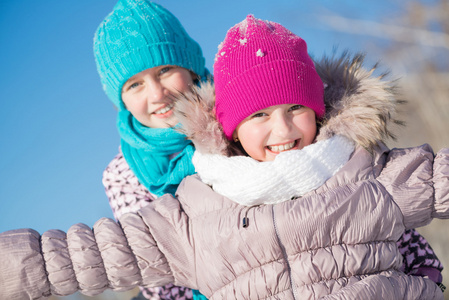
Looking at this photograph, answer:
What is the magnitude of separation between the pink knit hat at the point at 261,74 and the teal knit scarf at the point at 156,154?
42 centimetres

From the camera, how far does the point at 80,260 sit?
203 centimetres

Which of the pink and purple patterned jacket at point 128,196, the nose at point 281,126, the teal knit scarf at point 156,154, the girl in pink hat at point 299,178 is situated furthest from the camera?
the pink and purple patterned jacket at point 128,196

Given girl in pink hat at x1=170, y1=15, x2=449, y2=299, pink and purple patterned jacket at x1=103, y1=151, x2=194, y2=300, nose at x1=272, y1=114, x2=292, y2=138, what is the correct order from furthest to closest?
pink and purple patterned jacket at x1=103, y1=151, x2=194, y2=300 < nose at x1=272, y1=114, x2=292, y2=138 < girl in pink hat at x1=170, y1=15, x2=449, y2=299

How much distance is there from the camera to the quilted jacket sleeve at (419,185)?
2018 mm

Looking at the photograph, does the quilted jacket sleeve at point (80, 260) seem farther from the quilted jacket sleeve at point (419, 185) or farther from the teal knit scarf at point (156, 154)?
the quilted jacket sleeve at point (419, 185)

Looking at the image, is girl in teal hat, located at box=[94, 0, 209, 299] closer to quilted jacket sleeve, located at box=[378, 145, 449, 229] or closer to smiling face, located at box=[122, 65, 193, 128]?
smiling face, located at box=[122, 65, 193, 128]

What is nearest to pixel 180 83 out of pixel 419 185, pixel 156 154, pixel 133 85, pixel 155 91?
pixel 155 91

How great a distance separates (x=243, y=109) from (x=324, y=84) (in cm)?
44

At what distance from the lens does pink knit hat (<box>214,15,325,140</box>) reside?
2.12 metres

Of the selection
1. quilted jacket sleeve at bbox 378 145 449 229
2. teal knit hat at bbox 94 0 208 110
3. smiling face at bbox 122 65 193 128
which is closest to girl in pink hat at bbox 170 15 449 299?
quilted jacket sleeve at bbox 378 145 449 229

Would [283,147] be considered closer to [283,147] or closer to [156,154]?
[283,147]

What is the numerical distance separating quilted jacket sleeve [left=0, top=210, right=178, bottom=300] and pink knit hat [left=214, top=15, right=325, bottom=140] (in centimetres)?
59

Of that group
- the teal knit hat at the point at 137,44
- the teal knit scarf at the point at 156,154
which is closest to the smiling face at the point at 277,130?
the teal knit scarf at the point at 156,154

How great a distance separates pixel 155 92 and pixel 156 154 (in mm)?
333
